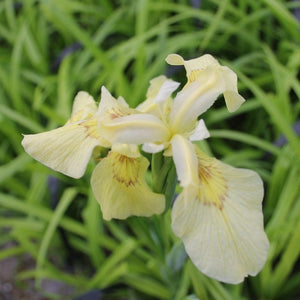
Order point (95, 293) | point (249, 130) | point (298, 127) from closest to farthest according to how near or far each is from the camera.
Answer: point (95, 293)
point (298, 127)
point (249, 130)

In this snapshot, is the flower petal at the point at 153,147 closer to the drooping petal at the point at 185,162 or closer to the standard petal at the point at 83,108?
the drooping petal at the point at 185,162

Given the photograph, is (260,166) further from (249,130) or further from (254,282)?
(254,282)


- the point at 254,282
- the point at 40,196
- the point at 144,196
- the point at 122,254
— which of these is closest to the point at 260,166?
the point at 254,282

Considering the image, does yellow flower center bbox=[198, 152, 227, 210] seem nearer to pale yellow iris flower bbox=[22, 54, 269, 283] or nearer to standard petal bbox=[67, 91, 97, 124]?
pale yellow iris flower bbox=[22, 54, 269, 283]

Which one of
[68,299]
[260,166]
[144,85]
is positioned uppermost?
[144,85]

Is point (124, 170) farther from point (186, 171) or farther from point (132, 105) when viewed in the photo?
point (132, 105)

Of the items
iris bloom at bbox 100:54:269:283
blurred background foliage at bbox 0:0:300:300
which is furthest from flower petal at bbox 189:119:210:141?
blurred background foliage at bbox 0:0:300:300
